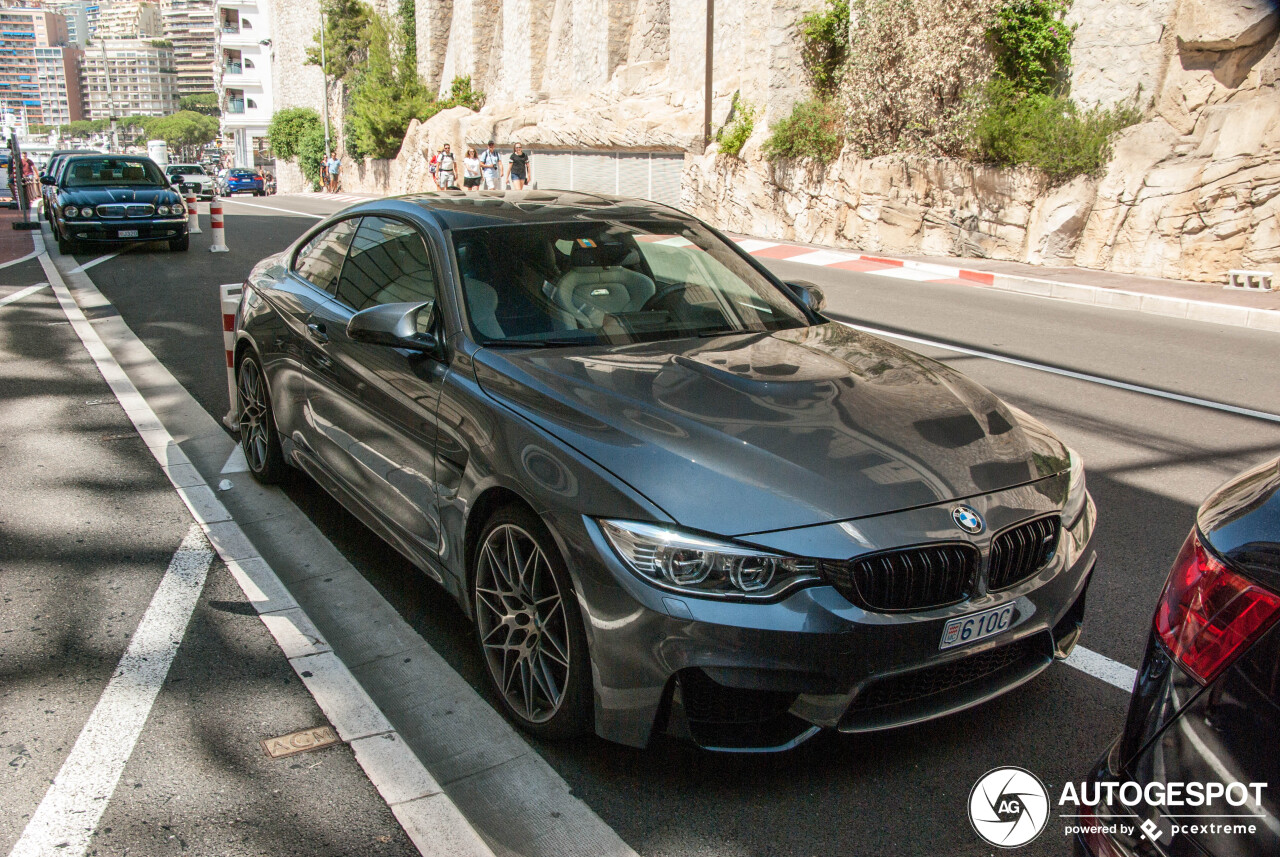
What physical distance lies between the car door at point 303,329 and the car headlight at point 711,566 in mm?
2310

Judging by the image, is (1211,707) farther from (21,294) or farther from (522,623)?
(21,294)

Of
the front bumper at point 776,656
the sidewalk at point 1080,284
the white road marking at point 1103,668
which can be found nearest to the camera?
the front bumper at point 776,656

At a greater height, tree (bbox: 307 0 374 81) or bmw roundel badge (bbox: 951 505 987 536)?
tree (bbox: 307 0 374 81)

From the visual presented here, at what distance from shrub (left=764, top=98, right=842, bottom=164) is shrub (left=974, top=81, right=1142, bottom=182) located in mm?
4155

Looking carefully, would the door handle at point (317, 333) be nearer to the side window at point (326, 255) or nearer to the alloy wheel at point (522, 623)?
the side window at point (326, 255)

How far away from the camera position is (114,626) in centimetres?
384

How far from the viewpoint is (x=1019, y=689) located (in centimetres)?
331

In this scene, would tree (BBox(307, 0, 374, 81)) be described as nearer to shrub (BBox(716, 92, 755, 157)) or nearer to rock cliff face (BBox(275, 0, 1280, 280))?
rock cliff face (BBox(275, 0, 1280, 280))

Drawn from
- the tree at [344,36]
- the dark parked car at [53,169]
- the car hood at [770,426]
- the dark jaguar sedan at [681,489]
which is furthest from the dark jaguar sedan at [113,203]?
the tree at [344,36]

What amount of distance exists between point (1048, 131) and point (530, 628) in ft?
56.9

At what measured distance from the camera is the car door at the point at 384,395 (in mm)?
3559

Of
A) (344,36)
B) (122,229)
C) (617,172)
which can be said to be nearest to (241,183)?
(344,36)

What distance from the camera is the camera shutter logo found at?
267 centimetres

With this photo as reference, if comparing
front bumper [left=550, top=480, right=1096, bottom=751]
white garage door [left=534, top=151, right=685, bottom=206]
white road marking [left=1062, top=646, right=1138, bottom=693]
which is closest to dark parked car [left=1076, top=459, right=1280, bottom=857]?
front bumper [left=550, top=480, right=1096, bottom=751]
